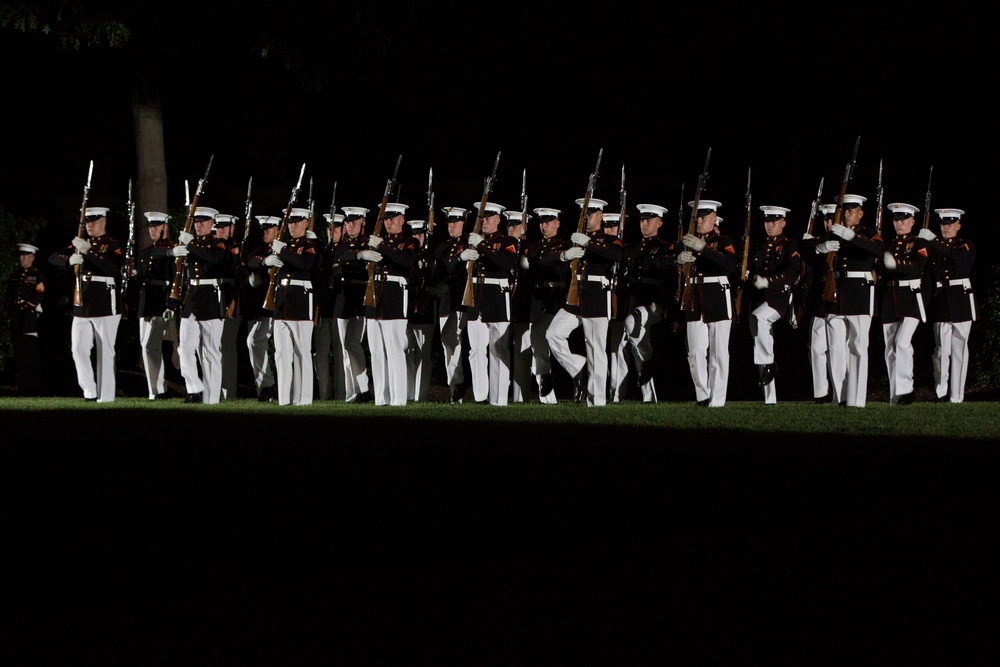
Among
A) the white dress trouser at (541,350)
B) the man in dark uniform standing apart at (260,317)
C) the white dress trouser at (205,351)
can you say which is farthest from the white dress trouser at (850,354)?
the white dress trouser at (205,351)

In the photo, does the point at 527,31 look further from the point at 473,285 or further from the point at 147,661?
the point at 147,661

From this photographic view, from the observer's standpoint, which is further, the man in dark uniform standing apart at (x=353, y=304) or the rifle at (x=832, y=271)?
the man in dark uniform standing apart at (x=353, y=304)

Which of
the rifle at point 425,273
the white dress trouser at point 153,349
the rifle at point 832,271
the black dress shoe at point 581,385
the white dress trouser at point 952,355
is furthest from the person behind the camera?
the white dress trouser at point 153,349

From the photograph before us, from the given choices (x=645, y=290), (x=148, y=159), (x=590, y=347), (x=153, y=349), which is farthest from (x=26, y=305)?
(x=645, y=290)

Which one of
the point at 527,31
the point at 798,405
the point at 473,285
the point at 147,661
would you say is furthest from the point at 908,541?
the point at 527,31

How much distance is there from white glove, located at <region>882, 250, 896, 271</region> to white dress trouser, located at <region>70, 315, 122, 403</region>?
8611 millimetres

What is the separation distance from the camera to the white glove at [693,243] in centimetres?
1642

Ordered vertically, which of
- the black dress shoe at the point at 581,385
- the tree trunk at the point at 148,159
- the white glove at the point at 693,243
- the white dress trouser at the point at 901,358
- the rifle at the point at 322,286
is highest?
the tree trunk at the point at 148,159

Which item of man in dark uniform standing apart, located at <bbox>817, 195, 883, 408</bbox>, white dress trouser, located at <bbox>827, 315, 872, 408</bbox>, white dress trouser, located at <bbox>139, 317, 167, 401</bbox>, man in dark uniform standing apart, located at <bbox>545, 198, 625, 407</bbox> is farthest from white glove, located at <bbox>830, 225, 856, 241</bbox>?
white dress trouser, located at <bbox>139, 317, 167, 401</bbox>

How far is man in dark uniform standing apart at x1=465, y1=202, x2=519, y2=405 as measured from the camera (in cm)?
1725

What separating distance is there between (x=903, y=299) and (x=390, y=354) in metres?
5.42

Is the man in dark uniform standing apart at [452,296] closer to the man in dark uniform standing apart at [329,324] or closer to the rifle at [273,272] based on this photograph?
the man in dark uniform standing apart at [329,324]

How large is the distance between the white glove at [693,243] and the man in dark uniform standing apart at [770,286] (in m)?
0.82

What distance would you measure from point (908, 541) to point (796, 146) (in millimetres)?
23590
